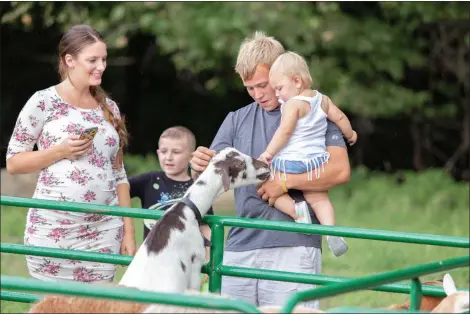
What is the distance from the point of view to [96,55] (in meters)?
5.35

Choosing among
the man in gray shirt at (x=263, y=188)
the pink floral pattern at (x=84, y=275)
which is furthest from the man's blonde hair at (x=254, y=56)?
the pink floral pattern at (x=84, y=275)

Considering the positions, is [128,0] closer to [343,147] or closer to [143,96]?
[143,96]

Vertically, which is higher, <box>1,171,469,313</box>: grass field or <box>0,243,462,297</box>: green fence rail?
<box>1,171,469,313</box>: grass field

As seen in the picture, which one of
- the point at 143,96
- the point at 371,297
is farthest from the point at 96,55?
the point at 143,96

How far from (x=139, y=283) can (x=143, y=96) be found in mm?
15059

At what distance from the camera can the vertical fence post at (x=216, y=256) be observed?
4.76 metres

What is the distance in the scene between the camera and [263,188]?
5004 mm

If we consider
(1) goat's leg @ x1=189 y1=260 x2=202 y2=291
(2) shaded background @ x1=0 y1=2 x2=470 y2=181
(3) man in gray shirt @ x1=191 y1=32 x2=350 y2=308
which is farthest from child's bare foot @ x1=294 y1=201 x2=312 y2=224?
(2) shaded background @ x1=0 y1=2 x2=470 y2=181

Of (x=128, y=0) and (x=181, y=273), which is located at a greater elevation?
(x=128, y=0)

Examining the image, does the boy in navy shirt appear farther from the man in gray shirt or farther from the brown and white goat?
the brown and white goat

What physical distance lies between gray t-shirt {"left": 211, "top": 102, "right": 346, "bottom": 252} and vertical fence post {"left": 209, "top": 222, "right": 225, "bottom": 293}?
0.88 feet

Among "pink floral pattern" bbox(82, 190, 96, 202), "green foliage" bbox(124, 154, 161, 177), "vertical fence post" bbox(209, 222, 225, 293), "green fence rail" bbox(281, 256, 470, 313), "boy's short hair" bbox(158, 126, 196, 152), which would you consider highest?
"green foliage" bbox(124, 154, 161, 177)

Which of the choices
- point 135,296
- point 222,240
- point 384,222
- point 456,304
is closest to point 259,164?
point 222,240

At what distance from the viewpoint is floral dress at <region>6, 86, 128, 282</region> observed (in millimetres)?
5230
